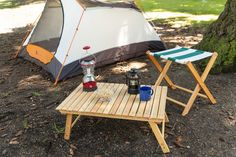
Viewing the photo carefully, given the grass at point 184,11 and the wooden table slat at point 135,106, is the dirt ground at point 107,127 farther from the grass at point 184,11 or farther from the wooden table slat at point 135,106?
the grass at point 184,11

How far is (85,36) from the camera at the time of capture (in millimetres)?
5762

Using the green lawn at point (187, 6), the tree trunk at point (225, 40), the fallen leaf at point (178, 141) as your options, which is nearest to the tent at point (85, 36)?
the tree trunk at point (225, 40)

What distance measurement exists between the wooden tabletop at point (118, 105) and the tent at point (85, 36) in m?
1.84

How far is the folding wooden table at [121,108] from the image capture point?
3.30 m

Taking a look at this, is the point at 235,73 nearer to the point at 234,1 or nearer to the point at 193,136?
the point at 234,1

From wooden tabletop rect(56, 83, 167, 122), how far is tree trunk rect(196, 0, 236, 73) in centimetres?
183

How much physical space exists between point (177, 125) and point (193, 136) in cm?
29

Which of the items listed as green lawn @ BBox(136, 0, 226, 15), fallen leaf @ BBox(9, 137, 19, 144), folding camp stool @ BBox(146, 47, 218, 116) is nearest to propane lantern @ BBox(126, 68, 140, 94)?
folding camp stool @ BBox(146, 47, 218, 116)

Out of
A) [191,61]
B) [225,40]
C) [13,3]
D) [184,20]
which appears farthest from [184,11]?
[13,3]

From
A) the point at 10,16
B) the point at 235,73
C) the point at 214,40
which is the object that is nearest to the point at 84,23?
the point at 214,40

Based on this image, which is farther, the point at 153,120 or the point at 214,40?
Result: the point at 214,40

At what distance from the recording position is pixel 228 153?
3375mm

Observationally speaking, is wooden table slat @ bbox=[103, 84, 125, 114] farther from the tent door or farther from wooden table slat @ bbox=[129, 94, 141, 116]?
the tent door

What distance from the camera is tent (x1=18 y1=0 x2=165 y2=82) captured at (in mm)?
→ 5676
